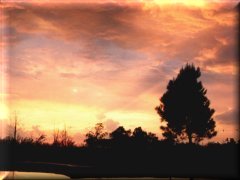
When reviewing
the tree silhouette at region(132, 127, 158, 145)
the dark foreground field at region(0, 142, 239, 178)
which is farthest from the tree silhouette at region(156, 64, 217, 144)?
the dark foreground field at region(0, 142, 239, 178)

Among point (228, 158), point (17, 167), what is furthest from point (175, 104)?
point (17, 167)

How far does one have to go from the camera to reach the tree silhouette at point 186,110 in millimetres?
41625

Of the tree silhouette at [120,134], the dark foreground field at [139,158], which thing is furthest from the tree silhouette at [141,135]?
the dark foreground field at [139,158]

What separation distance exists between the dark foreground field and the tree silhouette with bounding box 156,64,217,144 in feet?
19.1

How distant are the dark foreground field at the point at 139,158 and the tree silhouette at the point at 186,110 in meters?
5.82

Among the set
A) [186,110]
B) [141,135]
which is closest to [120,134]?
[141,135]

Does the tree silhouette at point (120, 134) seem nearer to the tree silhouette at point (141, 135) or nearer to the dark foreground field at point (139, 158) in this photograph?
the tree silhouette at point (141, 135)

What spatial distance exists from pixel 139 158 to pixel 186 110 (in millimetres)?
11729

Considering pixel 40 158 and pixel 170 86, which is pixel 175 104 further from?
pixel 40 158

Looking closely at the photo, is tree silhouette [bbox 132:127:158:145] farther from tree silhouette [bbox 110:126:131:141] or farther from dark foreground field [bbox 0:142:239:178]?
dark foreground field [bbox 0:142:239:178]

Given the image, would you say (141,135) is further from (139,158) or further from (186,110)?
(139,158)

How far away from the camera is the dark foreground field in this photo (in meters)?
28.8

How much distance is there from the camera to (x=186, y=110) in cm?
4212

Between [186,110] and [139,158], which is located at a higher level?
[186,110]
